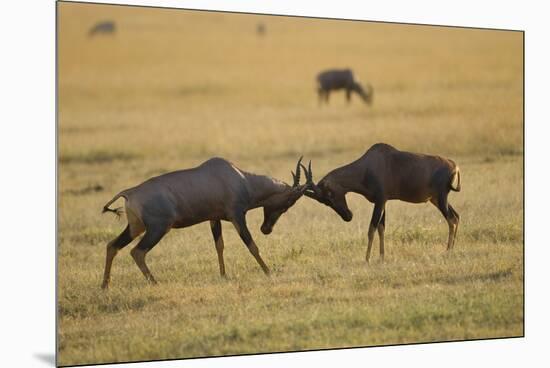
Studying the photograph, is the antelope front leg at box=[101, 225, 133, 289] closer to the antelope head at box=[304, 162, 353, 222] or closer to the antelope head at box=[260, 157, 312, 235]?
the antelope head at box=[260, 157, 312, 235]

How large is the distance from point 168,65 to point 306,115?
2.35m

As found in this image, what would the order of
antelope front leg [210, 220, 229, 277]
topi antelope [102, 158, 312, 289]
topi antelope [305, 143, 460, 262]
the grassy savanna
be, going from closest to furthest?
the grassy savanna → topi antelope [102, 158, 312, 289] → antelope front leg [210, 220, 229, 277] → topi antelope [305, 143, 460, 262]

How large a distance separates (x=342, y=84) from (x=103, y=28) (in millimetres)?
5527

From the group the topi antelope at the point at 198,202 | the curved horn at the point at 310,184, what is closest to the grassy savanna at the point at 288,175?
the topi antelope at the point at 198,202

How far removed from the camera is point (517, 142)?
15008 mm

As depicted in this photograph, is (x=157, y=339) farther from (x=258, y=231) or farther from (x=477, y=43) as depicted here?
(x=477, y=43)

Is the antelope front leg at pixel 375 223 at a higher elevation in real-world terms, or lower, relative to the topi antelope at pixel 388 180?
lower

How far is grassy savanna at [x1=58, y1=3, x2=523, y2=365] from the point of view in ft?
42.3

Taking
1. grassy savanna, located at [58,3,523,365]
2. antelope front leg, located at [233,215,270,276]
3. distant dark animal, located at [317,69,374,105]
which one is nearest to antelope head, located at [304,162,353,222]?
grassy savanna, located at [58,3,523,365]

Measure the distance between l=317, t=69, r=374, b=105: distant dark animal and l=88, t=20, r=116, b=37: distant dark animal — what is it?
14.3 ft

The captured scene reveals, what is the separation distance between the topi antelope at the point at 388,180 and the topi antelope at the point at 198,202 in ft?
1.47

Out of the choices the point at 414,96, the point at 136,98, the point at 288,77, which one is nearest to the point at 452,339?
the point at 414,96

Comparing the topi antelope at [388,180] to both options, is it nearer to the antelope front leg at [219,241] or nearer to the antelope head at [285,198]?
the antelope head at [285,198]

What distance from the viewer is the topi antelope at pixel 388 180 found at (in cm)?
1435
